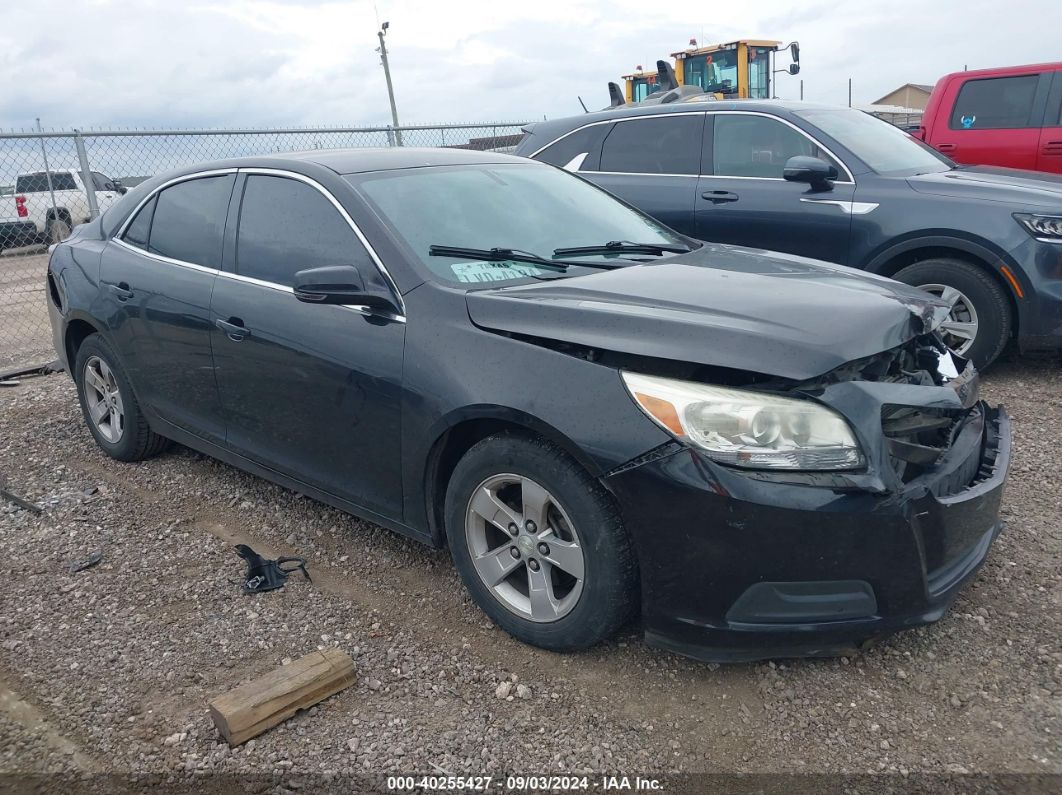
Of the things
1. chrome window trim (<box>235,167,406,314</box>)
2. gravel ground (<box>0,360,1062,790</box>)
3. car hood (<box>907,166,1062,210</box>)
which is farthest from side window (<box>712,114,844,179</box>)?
chrome window trim (<box>235,167,406,314</box>)

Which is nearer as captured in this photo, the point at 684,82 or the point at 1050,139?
the point at 1050,139

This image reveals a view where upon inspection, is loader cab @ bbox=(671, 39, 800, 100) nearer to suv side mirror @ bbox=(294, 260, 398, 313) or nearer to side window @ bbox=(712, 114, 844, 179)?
side window @ bbox=(712, 114, 844, 179)

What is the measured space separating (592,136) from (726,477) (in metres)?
5.08

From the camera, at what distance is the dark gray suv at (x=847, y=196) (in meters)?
5.36

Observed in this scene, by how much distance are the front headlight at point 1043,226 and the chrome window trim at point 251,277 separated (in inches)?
163

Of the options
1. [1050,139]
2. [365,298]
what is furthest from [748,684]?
[1050,139]

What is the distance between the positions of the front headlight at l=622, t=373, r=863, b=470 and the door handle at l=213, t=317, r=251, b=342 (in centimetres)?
197

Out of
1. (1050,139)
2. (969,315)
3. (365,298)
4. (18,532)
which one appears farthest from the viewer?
(1050,139)

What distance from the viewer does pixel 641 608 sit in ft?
8.89

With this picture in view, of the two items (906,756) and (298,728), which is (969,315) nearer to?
(906,756)


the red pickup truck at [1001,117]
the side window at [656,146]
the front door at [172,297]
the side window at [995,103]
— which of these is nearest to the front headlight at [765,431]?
the front door at [172,297]

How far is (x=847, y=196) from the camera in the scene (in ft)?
19.1

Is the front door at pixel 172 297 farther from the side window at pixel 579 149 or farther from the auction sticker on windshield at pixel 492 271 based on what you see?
the side window at pixel 579 149

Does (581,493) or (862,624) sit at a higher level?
(581,493)
